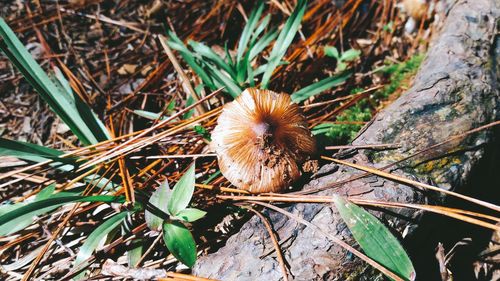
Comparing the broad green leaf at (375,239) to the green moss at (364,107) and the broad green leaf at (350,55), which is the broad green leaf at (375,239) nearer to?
the green moss at (364,107)

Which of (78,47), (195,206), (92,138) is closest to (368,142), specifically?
(195,206)

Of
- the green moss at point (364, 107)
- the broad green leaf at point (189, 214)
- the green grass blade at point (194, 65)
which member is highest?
the green grass blade at point (194, 65)

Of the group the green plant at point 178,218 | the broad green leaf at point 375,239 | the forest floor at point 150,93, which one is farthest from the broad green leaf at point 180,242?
the broad green leaf at point 375,239

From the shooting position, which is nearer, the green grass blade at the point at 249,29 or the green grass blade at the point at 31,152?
the green grass blade at the point at 31,152

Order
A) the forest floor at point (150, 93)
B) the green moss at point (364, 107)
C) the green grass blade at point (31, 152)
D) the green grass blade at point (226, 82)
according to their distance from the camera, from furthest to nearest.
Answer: the green grass blade at point (226, 82) → the green moss at point (364, 107) → the forest floor at point (150, 93) → the green grass blade at point (31, 152)

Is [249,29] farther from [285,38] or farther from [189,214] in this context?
[189,214]

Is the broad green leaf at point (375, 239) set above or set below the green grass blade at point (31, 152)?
below
